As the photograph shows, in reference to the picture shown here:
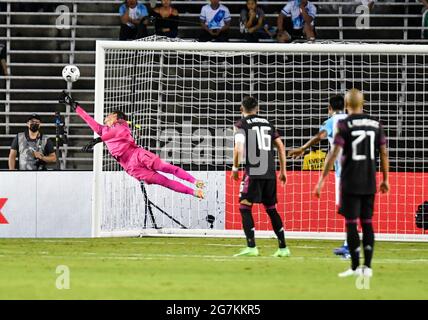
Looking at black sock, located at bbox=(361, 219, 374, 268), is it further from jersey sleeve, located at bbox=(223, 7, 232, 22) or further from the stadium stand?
the stadium stand

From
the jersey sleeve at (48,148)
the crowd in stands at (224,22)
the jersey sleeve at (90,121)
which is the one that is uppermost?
the crowd in stands at (224,22)

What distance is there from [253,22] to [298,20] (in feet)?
3.24

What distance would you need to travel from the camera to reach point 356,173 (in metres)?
12.6

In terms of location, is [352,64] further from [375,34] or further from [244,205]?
[244,205]

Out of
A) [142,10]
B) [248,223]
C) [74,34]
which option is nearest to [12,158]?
[142,10]

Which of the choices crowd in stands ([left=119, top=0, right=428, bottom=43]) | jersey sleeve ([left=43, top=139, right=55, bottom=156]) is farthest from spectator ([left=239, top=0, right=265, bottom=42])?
jersey sleeve ([left=43, top=139, right=55, bottom=156])

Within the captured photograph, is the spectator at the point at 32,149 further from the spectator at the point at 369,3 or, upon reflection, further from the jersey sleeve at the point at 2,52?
the spectator at the point at 369,3

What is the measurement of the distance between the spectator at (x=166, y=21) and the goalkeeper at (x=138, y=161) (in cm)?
564

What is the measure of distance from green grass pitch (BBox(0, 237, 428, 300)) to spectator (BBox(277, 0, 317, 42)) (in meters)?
7.72

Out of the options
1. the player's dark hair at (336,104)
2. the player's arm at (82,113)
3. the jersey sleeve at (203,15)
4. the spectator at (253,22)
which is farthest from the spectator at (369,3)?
the player's dark hair at (336,104)

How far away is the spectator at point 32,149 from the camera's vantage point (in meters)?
22.3

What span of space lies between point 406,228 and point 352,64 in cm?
351

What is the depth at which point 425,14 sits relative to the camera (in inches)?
1030

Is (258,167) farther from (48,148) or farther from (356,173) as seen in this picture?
A: (48,148)
